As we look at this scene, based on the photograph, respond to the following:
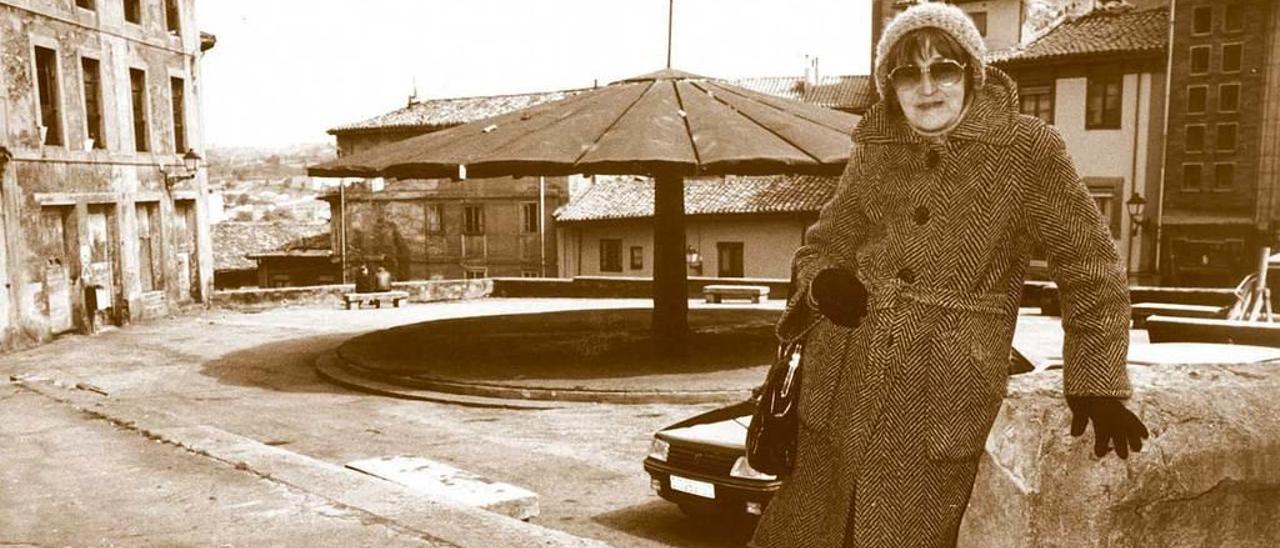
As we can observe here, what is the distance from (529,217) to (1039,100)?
21388 millimetres

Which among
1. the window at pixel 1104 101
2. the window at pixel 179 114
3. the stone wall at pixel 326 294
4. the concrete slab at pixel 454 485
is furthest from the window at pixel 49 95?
the window at pixel 1104 101

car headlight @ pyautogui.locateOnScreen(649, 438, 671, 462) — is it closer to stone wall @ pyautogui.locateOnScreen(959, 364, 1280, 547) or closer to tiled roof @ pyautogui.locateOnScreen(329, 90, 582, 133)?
stone wall @ pyautogui.locateOnScreen(959, 364, 1280, 547)

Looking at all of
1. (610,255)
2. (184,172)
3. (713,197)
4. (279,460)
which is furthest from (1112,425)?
(610,255)

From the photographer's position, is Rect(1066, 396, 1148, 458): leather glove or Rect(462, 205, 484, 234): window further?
Rect(462, 205, 484, 234): window

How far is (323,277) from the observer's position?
160 feet

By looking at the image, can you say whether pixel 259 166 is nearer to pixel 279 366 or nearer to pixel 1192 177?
pixel 1192 177

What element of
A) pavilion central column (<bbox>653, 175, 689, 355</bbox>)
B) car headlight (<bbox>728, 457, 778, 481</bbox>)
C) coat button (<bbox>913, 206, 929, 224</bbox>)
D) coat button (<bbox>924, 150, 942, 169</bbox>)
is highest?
coat button (<bbox>924, 150, 942, 169</bbox>)

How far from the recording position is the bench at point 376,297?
1023 inches

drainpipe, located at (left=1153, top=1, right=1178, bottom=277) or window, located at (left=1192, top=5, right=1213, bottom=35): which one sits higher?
window, located at (left=1192, top=5, right=1213, bottom=35)

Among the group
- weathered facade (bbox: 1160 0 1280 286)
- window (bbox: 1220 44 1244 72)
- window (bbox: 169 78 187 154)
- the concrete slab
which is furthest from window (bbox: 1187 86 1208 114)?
the concrete slab

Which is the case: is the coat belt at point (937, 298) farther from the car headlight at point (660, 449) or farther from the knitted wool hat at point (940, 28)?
the car headlight at point (660, 449)

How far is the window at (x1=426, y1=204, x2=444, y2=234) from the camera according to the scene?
157 feet

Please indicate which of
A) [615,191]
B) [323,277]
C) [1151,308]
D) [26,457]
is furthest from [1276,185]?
[323,277]

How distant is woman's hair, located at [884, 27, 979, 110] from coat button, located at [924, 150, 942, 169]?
176 mm
